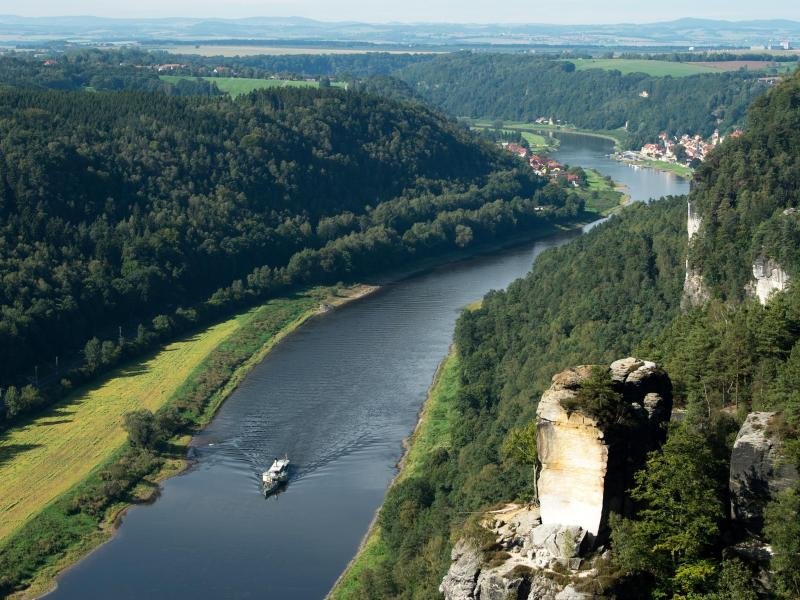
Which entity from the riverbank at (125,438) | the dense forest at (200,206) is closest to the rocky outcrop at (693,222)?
the riverbank at (125,438)

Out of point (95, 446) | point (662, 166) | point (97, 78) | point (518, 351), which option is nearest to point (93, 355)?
point (95, 446)

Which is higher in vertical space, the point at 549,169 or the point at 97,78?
the point at 97,78

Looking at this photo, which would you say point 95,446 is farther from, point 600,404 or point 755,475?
point 755,475

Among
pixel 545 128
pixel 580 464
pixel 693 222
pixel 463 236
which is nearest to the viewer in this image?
pixel 580 464

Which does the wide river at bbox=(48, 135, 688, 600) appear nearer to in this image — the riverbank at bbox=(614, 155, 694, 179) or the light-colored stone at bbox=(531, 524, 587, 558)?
the light-colored stone at bbox=(531, 524, 587, 558)

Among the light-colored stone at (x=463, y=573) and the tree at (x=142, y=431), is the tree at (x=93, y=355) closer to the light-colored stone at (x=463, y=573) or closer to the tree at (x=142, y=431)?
the tree at (x=142, y=431)

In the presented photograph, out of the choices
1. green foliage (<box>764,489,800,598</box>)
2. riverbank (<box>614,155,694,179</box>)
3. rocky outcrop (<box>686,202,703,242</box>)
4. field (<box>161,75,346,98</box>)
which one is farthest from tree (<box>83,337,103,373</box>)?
riverbank (<box>614,155,694,179</box>)

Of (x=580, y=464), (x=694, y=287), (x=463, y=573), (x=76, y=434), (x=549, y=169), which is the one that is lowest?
(x=76, y=434)
